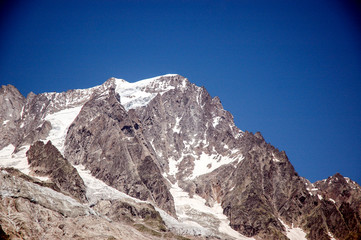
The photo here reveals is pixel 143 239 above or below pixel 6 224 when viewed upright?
above

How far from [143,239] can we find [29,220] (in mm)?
51490

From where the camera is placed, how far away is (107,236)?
169 metres

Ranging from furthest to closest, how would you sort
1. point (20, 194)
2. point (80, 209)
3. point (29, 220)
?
point (80, 209), point (20, 194), point (29, 220)

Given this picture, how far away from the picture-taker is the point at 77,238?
159m

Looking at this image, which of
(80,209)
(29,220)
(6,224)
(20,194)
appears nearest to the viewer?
(6,224)

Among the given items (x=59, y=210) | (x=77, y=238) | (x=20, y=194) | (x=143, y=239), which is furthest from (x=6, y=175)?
(x=143, y=239)

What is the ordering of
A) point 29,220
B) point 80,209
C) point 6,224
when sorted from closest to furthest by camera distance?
point 6,224, point 29,220, point 80,209

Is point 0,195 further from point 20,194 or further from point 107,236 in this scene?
point 107,236

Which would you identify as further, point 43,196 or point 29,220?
point 43,196

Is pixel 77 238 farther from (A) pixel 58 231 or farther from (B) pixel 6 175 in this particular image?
(B) pixel 6 175

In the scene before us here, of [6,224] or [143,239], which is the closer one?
[6,224]

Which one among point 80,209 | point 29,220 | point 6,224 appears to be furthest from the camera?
point 80,209

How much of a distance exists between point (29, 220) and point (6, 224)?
1166cm

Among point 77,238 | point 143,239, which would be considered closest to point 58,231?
point 77,238
